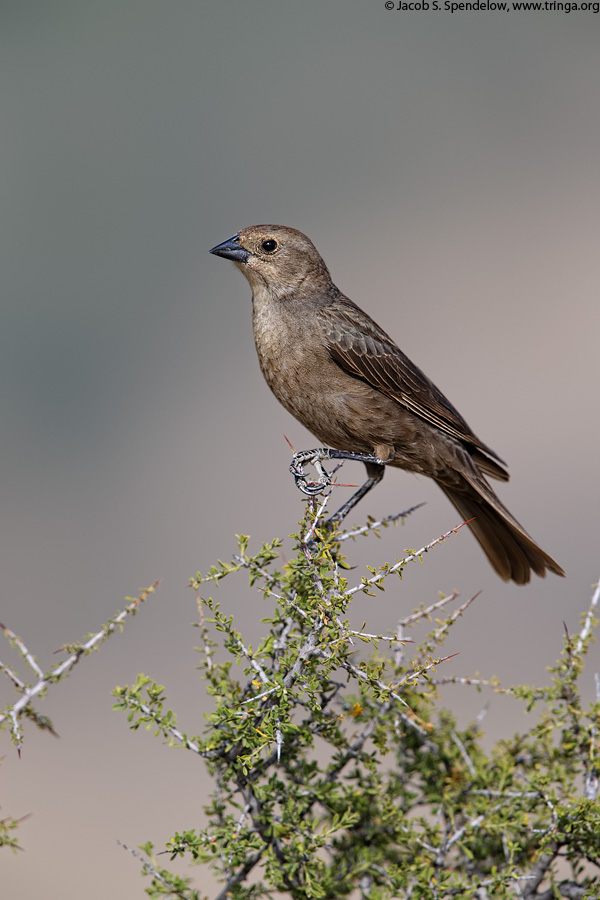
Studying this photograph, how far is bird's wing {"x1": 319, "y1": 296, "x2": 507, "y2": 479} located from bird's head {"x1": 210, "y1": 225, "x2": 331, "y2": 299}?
17cm

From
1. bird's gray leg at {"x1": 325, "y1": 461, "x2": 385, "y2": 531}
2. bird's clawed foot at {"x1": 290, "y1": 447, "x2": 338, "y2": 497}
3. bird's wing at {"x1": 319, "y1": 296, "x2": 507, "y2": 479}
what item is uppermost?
bird's wing at {"x1": 319, "y1": 296, "x2": 507, "y2": 479}

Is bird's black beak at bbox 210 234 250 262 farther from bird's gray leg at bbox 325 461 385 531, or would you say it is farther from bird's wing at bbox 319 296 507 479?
bird's gray leg at bbox 325 461 385 531

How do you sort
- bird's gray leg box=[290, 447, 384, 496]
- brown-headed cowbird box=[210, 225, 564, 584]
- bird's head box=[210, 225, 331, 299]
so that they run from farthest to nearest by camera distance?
bird's head box=[210, 225, 331, 299] → brown-headed cowbird box=[210, 225, 564, 584] → bird's gray leg box=[290, 447, 384, 496]

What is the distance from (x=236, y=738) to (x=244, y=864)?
345mm

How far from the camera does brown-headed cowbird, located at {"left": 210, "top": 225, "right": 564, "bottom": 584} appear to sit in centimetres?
327

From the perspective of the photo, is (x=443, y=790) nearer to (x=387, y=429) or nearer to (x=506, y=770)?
(x=506, y=770)

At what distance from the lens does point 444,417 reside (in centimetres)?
347

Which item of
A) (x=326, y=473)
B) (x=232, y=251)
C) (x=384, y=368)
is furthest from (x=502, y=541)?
(x=232, y=251)

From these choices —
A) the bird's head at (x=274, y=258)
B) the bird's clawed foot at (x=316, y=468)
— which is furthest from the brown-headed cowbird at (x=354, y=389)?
the bird's clawed foot at (x=316, y=468)

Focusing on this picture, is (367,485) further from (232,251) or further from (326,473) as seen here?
(232,251)

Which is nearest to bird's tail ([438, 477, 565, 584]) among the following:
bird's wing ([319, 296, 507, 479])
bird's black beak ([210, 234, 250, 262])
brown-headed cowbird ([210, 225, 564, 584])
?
brown-headed cowbird ([210, 225, 564, 584])

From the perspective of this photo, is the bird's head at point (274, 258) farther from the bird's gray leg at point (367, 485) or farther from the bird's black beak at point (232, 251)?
the bird's gray leg at point (367, 485)

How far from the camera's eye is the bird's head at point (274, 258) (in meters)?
3.41

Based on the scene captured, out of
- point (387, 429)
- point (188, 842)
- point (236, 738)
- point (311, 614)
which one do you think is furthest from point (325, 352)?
point (188, 842)
